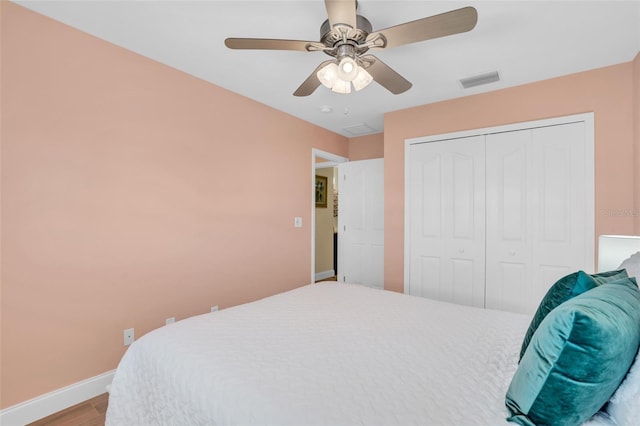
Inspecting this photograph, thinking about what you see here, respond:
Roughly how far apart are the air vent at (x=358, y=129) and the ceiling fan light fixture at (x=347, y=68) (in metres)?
2.49

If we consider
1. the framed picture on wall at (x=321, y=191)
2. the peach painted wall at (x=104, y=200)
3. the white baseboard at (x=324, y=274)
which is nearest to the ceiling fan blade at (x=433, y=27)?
the peach painted wall at (x=104, y=200)

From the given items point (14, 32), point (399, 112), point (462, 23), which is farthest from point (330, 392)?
point (399, 112)

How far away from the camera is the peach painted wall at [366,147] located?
446 cm

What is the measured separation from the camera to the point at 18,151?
5.92ft

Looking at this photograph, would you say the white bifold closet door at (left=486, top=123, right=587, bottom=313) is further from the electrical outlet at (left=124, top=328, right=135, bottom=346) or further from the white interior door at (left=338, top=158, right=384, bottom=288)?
the electrical outlet at (left=124, top=328, right=135, bottom=346)

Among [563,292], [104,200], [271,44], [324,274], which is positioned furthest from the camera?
[324,274]

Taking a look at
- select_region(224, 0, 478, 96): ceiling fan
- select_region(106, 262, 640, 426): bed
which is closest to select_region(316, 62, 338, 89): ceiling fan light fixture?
select_region(224, 0, 478, 96): ceiling fan

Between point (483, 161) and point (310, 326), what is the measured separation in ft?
8.20

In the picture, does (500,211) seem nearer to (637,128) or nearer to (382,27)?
(637,128)

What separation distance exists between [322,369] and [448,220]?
254 cm

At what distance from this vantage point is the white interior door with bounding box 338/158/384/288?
4.16 metres

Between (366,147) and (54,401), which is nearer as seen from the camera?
(54,401)

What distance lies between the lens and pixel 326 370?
3.78ft

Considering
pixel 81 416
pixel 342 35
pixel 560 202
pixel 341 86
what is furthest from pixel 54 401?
pixel 560 202
